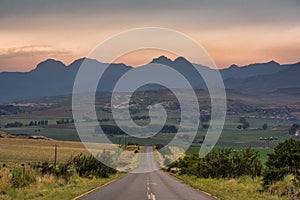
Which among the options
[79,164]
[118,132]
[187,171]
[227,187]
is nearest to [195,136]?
[118,132]

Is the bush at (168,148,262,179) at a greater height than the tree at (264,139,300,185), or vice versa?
the tree at (264,139,300,185)

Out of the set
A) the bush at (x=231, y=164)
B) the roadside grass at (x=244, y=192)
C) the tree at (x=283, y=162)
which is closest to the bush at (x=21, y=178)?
A: the roadside grass at (x=244, y=192)

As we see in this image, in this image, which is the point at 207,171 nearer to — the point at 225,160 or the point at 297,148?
the point at 225,160

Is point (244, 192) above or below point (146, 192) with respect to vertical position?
above

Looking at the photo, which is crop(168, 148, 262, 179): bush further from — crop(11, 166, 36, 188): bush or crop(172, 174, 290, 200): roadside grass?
crop(11, 166, 36, 188): bush

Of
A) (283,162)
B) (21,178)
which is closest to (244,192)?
(283,162)

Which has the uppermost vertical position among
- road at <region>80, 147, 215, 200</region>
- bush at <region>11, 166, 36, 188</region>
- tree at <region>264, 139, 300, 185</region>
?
tree at <region>264, 139, 300, 185</region>

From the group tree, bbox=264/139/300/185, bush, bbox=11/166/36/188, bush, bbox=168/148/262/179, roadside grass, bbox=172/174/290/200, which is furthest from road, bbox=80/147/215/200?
bush, bbox=168/148/262/179

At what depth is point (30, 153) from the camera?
93688 millimetres

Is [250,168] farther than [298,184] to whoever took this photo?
→ Yes

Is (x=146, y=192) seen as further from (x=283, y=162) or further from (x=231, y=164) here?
(x=231, y=164)

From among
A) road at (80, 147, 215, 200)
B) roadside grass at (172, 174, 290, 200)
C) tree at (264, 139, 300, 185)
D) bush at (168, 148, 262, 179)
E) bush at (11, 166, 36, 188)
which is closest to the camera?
Result: roadside grass at (172, 174, 290, 200)

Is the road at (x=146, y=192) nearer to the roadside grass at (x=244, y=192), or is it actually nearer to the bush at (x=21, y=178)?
the roadside grass at (x=244, y=192)

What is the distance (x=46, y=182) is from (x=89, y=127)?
156319mm
